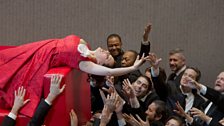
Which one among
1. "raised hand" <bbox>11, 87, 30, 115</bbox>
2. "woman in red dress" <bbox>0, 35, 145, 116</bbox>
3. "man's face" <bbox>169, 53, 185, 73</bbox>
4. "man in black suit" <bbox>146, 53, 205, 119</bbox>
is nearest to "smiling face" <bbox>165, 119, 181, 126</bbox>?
"woman in red dress" <bbox>0, 35, 145, 116</bbox>

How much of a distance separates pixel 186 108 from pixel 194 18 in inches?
56.6

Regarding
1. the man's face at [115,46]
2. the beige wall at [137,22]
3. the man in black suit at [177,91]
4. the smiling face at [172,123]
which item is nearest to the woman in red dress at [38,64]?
the smiling face at [172,123]

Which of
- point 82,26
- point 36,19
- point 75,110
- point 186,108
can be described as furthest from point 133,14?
point 75,110

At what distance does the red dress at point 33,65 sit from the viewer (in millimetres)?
2705

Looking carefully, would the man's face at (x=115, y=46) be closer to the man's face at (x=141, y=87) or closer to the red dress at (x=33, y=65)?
the man's face at (x=141, y=87)

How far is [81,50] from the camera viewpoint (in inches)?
107

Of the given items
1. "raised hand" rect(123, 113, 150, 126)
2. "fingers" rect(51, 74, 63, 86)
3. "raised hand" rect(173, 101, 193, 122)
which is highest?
"fingers" rect(51, 74, 63, 86)

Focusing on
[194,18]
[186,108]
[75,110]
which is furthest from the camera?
[194,18]

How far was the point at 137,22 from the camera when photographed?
448 cm

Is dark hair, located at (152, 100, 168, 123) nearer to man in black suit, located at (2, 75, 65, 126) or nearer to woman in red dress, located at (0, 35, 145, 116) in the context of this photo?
woman in red dress, located at (0, 35, 145, 116)

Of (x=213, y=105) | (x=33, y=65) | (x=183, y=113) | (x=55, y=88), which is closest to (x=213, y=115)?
(x=213, y=105)

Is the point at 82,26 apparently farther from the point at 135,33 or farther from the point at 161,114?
the point at 161,114

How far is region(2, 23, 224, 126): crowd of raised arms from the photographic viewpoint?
2.61 m

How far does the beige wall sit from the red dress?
1.71 metres
